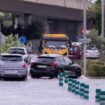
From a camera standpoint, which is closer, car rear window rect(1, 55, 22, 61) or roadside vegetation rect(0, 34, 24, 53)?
car rear window rect(1, 55, 22, 61)

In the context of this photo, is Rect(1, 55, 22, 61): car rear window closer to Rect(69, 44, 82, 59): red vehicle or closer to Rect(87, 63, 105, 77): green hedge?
Rect(87, 63, 105, 77): green hedge

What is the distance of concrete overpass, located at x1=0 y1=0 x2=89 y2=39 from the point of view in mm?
74312

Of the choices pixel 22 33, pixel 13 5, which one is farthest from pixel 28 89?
pixel 22 33

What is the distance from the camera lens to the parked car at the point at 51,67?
3772 cm

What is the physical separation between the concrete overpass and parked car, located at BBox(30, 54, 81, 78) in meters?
33.5

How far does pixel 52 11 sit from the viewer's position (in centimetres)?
8369

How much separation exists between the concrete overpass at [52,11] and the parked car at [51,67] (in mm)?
33522

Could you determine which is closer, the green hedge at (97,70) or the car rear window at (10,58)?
the car rear window at (10,58)

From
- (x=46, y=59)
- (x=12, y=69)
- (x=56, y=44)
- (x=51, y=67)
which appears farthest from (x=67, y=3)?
(x=12, y=69)

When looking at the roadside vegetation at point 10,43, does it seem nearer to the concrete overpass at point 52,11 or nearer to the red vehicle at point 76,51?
the concrete overpass at point 52,11

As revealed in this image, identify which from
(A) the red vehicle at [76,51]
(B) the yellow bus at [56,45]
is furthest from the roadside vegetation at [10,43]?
(B) the yellow bus at [56,45]

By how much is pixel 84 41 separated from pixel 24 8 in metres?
35.8

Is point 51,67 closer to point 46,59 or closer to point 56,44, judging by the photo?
point 46,59

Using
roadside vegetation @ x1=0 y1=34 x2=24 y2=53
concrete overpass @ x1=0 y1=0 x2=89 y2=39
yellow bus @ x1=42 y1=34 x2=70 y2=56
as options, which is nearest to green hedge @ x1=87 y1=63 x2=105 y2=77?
yellow bus @ x1=42 y1=34 x2=70 y2=56
